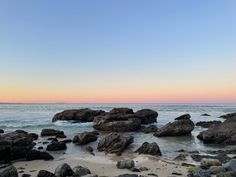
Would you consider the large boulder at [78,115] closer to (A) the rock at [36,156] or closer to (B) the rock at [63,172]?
(A) the rock at [36,156]

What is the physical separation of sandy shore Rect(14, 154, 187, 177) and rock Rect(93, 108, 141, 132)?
56.3ft

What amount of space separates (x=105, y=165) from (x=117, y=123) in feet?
68.6

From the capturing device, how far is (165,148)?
23094 millimetres

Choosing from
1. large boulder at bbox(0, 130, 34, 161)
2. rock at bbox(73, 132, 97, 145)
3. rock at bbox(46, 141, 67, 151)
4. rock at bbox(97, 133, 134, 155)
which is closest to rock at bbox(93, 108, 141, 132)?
rock at bbox(73, 132, 97, 145)

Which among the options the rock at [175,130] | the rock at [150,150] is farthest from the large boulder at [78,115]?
the rock at [150,150]

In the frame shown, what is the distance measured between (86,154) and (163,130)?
1255cm

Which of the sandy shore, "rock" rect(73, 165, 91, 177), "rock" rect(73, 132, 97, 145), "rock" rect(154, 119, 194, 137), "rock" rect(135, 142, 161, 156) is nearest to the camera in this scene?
"rock" rect(73, 165, 91, 177)

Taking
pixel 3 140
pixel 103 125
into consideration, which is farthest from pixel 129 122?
pixel 3 140

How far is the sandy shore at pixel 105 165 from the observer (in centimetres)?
1448

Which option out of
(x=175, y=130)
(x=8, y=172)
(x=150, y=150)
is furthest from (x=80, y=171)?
(x=175, y=130)

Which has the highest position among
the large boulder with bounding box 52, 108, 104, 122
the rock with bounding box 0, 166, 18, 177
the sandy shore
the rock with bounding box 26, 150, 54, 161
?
the large boulder with bounding box 52, 108, 104, 122

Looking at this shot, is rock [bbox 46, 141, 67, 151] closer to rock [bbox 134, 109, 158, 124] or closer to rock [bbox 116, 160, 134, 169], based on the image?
rock [bbox 116, 160, 134, 169]

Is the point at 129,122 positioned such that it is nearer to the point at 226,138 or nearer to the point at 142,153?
the point at 226,138

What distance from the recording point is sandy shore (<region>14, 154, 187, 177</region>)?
1448 cm
